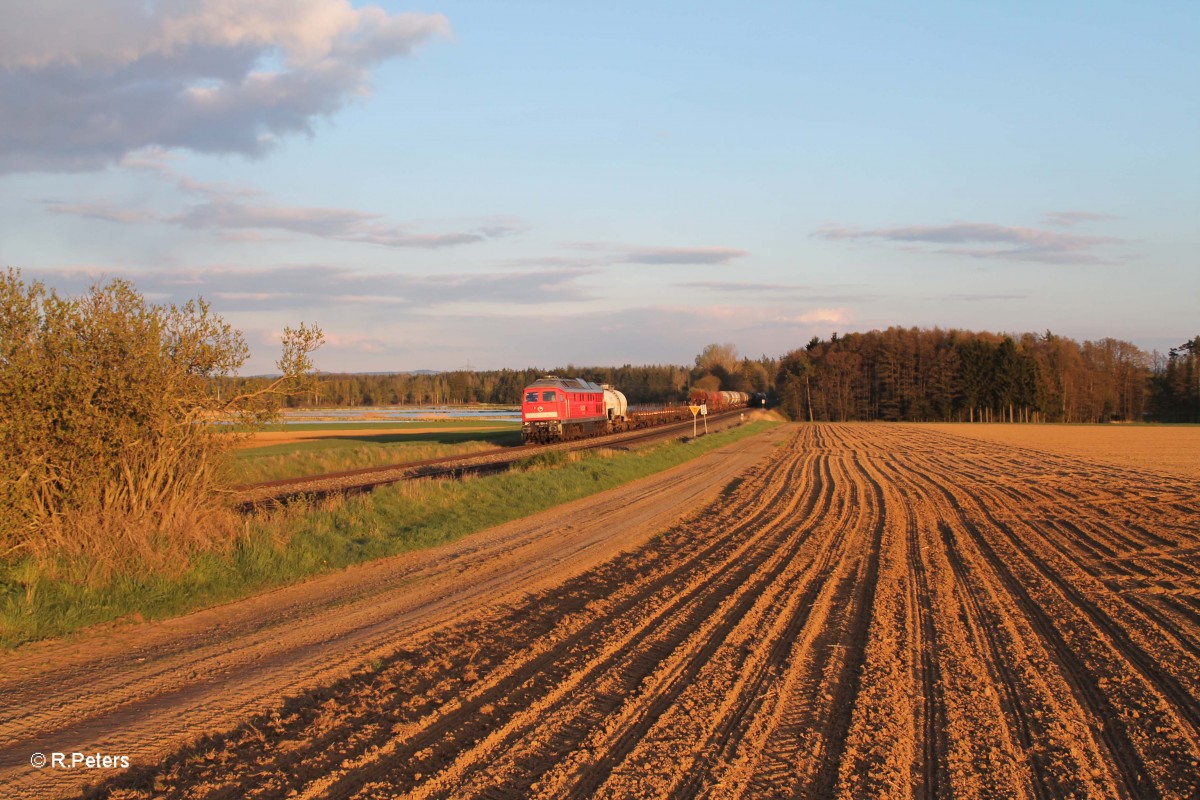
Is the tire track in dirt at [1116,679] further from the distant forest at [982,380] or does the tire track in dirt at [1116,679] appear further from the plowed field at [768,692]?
the distant forest at [982,380]

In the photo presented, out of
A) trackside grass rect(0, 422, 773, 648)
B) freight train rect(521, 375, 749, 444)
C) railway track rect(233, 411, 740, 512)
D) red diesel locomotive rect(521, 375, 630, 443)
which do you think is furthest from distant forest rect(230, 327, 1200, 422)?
trackside grass rect(0, 422, 773, 648)

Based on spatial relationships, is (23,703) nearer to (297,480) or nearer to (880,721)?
(880,721)

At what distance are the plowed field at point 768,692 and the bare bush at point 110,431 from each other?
14.0 feet

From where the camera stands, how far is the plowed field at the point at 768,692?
15.7 feet

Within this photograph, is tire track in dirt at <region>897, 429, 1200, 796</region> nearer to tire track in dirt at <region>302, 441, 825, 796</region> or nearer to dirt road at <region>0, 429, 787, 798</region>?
tire track in dirt at <region>302, 441, 825, 796</region>

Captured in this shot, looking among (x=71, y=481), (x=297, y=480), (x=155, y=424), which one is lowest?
(x=297, y=480)

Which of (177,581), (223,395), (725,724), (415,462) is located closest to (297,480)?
(415,462)

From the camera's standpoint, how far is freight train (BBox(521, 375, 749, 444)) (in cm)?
4206

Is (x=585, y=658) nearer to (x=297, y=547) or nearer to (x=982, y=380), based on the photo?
(x=297, y=547)

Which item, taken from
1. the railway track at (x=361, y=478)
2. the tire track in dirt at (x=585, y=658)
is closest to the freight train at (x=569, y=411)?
the railway track at (x=361, y=478)

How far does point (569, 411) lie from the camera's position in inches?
1736

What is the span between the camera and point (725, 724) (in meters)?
5.58

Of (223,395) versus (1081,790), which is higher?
(223,395)

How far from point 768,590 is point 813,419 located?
346 feet
